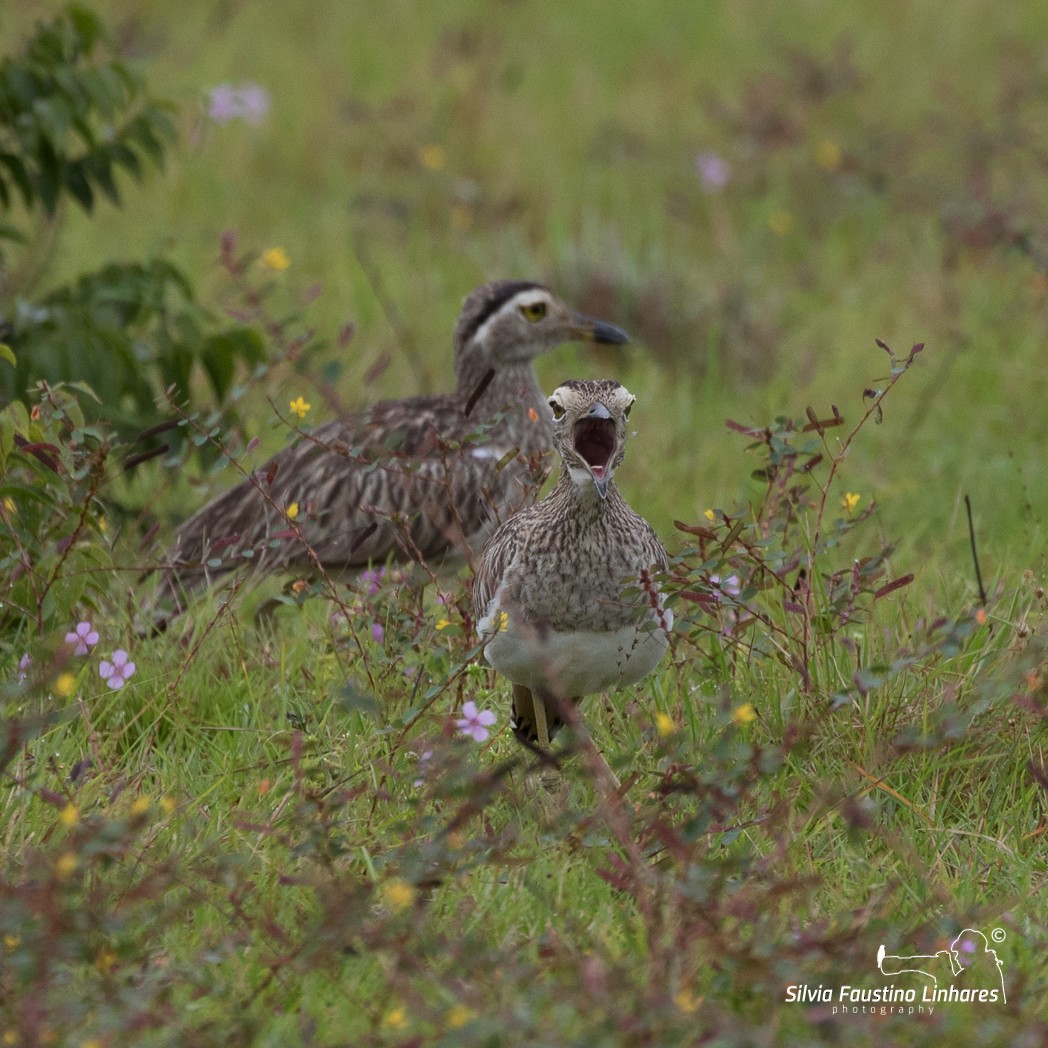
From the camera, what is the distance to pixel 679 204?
10.1 metres

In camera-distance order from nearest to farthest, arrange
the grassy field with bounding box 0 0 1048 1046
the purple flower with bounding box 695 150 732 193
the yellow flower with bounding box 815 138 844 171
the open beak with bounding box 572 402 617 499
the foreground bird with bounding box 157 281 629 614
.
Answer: the grassy field with bounding box 0 0 1048 1046, the open beak with bounding box 572 402 617 499, the foreground bird with bounding box 157 281 629 614, the purple flower with bounding box 695 150 732 193, the yellow flower with bounding box 815 138 844 171

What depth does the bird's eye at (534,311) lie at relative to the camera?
6.86 meters

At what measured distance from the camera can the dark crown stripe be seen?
6.83 m

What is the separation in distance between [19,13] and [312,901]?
891 cm

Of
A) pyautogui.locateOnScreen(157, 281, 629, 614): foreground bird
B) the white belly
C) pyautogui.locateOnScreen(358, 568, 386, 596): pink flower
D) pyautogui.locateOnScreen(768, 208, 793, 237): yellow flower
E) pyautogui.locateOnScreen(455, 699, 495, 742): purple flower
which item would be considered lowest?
pyautogui.locateOnScreen(455, 699, 495, 742): purple flower

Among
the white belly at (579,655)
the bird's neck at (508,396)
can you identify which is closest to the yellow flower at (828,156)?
the bird's neck at (508,396)

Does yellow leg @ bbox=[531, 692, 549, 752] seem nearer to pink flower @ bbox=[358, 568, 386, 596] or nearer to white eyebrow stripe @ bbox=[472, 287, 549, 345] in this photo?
pink flower @ bbox=[358, 568, 386, 596]

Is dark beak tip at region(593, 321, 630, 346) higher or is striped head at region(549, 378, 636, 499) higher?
dark beak tip at region(593, 321, 630, 346)

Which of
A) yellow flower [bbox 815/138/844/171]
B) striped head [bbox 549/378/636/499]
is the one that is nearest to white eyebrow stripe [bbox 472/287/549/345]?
striped head [bbox 549/378/636/499]

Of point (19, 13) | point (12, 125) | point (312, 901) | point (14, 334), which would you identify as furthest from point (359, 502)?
point (19, 13)

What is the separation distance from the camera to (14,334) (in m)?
5.78

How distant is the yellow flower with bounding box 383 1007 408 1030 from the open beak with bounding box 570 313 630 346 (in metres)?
3.99

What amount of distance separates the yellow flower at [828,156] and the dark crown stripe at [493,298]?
13.6ft

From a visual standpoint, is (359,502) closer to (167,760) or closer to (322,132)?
(167,760)
